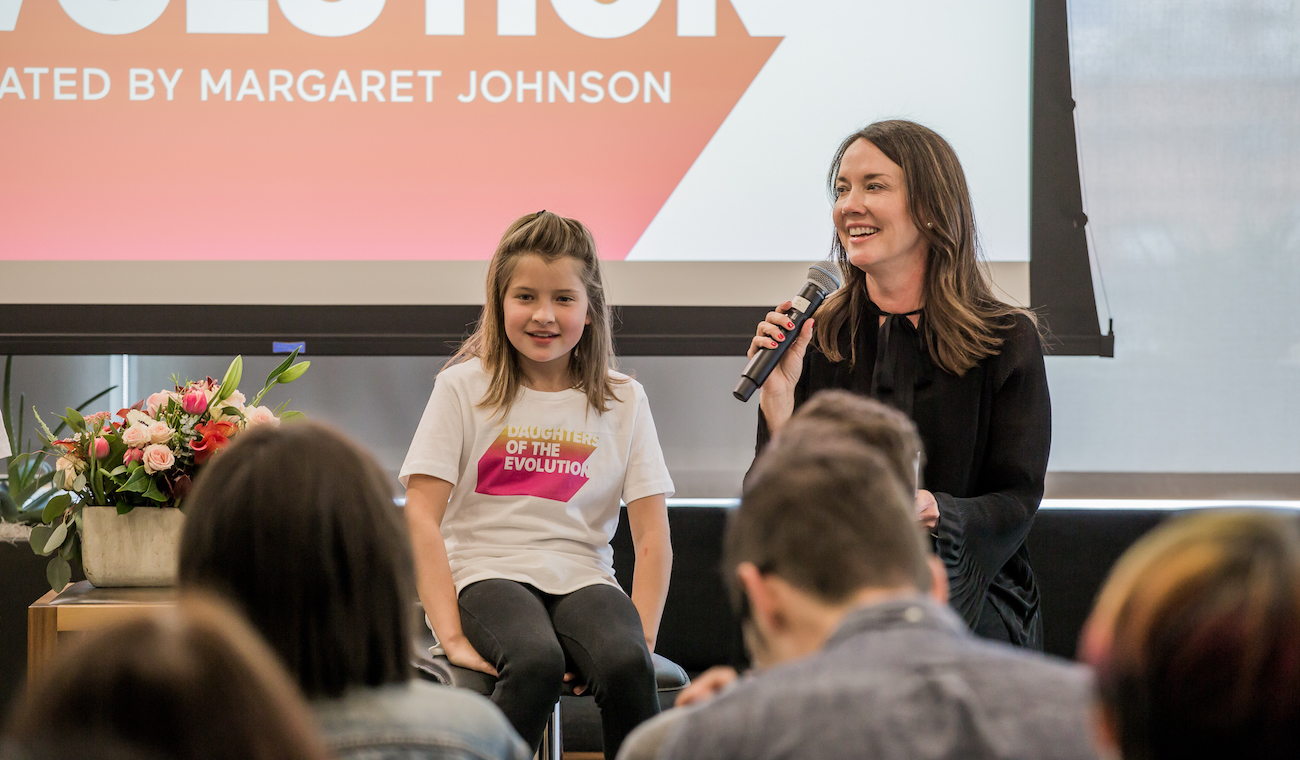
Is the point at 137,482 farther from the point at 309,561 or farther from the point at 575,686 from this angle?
the point at 309,561

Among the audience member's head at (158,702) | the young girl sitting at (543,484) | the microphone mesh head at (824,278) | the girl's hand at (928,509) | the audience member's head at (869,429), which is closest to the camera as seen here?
the audience member's head at (158,702)

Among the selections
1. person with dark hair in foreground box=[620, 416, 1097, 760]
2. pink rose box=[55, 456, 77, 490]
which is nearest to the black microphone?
person with dark hair in foreground box=[620, 416, 1097, 760]

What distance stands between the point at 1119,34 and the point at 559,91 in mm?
1561

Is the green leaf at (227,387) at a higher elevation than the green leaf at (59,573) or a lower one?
higher

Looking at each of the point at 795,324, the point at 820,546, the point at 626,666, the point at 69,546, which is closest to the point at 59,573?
the point at 69,546

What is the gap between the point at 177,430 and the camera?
1926 mm

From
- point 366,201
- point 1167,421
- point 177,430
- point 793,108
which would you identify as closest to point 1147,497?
point 1167,421

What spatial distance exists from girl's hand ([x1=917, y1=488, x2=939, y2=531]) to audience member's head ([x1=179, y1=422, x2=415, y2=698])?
3.09 ft

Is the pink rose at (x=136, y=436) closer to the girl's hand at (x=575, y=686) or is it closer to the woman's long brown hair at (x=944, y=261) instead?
the girl's hand at (x=575, y=686)

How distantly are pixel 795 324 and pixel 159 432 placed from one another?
1.15 m

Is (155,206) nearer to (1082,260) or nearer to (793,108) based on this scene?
(793,108)

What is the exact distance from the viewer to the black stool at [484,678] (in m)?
1.70

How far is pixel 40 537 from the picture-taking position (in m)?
1.97

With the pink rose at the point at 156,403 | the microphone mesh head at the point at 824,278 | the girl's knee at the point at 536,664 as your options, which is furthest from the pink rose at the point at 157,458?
the microphone mesh head at the point at 824,278
